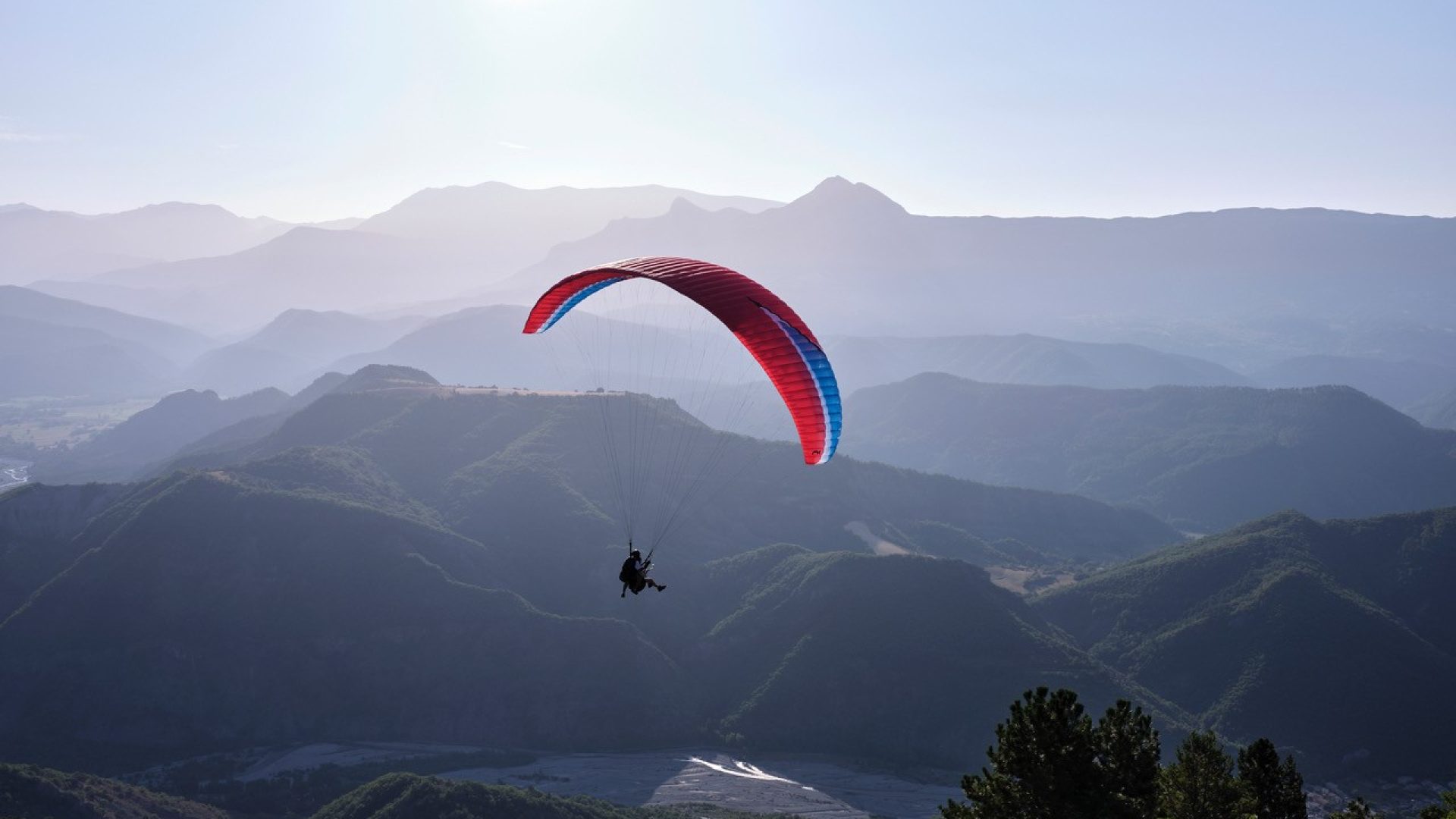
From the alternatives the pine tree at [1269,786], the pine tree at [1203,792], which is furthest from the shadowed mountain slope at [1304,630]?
the pine tree at [1203,792]

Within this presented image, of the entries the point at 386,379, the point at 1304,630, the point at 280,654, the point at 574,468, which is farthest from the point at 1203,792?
the point at 386,379

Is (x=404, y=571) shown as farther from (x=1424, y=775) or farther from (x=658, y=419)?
(x=1424, y=775)

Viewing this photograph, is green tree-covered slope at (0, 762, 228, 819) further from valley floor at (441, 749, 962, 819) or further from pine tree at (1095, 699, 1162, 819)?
pine tree at (1095, 699, 1162, 819)

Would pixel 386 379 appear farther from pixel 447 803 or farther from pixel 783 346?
pixel 783 346

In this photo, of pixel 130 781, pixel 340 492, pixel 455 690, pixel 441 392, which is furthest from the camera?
pixel 441 392

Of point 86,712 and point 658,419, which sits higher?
point 658,419

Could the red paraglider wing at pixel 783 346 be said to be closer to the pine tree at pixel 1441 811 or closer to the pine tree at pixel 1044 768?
the pine tree at pixel 1044 768

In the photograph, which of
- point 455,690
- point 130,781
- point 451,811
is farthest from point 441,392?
point 451,811
